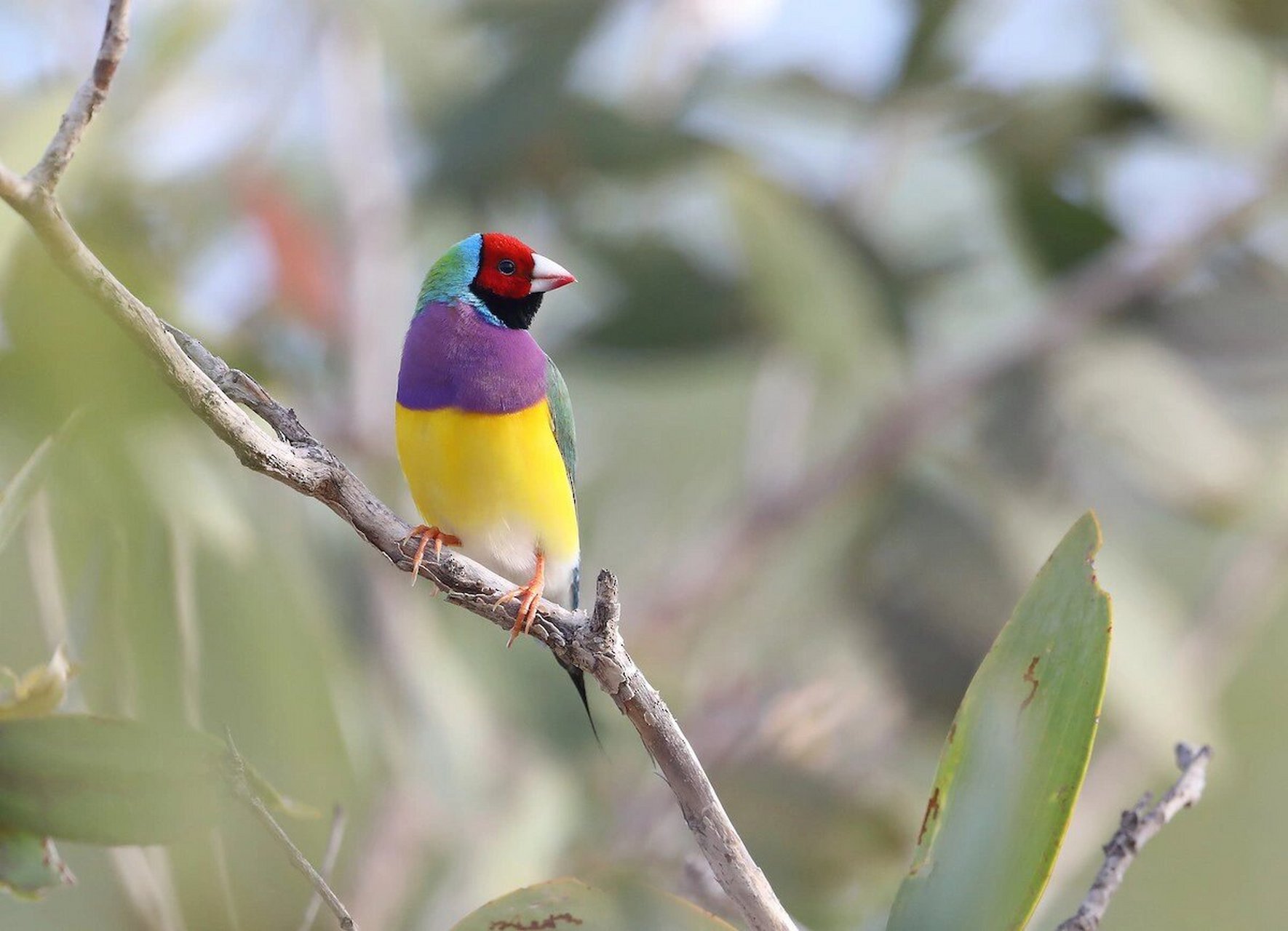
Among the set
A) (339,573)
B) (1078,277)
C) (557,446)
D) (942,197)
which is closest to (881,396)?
(1078,277)

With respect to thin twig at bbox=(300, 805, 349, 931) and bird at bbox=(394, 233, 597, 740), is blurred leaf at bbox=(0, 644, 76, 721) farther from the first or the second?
bird at bbox=(394, 233, 597, 740)

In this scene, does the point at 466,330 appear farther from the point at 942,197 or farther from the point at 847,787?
the point at 942,197

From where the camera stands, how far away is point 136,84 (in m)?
3.16

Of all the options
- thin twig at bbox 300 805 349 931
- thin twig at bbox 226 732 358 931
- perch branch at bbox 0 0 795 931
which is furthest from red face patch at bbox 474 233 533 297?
thin twig at bbox 226 732 358 931

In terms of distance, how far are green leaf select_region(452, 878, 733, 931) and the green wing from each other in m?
0.93

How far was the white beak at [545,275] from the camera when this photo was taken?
6.48ft

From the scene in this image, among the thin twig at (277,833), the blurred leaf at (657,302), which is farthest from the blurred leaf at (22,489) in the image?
the blurred leaf at (657,302)

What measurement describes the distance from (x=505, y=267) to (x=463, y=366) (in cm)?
21

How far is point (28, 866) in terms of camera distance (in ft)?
3.61

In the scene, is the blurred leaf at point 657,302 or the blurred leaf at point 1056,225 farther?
the blurred leaf at point 1056,225

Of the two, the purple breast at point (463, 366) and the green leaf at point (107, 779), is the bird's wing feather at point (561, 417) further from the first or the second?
the green leaf at point (107, 779)

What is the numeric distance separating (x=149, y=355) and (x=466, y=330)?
33.1 inches

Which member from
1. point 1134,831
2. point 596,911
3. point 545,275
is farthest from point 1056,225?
point 596,911

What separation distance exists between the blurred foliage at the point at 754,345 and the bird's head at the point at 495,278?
0.51 m
